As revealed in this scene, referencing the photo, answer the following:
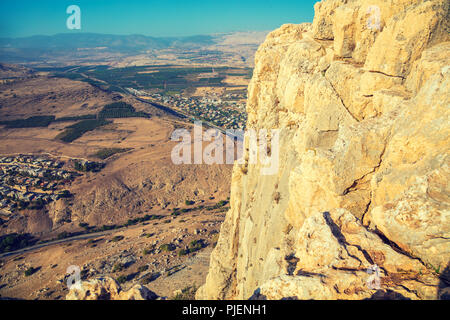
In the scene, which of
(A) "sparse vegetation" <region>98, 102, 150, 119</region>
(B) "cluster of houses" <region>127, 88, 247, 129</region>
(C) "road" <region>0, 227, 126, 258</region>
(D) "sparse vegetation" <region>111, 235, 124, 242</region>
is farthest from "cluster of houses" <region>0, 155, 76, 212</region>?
(B) "cluster of houses" <region>127, 88, 247, 129</region>

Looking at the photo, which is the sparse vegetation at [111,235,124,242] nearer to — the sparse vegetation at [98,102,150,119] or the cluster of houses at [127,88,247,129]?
the cluster of houses at [127,88,247,129]

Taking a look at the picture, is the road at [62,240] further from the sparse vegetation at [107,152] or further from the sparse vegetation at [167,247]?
the sparse vegetation at [107,152]

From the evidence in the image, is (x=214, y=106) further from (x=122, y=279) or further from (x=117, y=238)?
(x=122, y=279)

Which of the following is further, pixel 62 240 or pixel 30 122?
pixel 30 122

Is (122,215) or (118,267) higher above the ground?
(118,267)

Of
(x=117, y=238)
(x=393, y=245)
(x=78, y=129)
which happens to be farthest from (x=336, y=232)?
(x=78, y=129)
